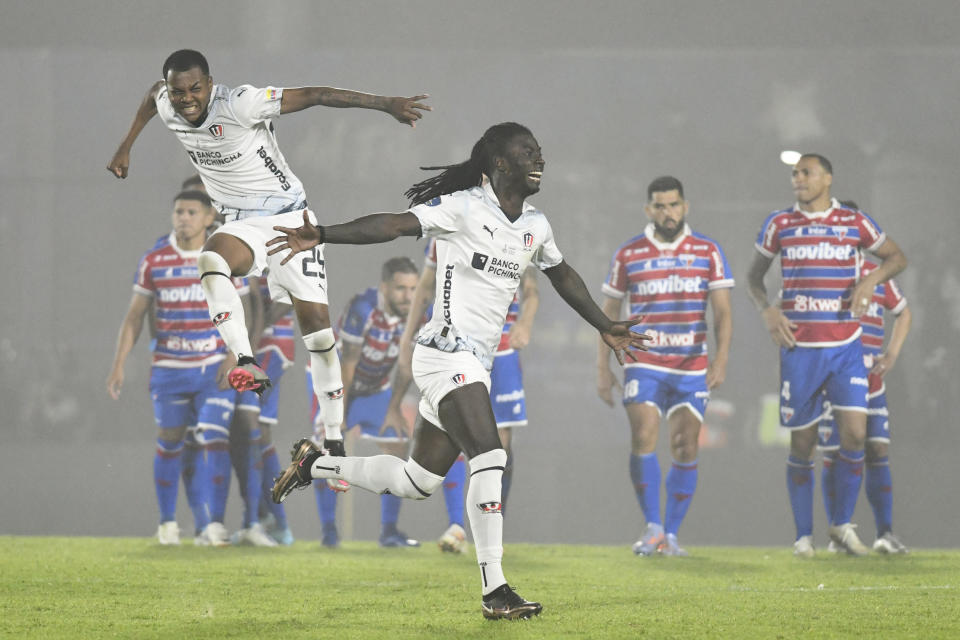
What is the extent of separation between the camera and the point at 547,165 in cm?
1091

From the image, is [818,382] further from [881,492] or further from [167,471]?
[167,471]

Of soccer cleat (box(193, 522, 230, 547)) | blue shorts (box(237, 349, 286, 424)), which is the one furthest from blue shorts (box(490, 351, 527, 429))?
soccer cleat (box(193, 522, 230, 547))

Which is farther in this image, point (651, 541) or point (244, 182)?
point (651, 541)

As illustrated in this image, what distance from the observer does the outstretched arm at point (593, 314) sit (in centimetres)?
508

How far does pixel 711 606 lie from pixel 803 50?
22.1ft

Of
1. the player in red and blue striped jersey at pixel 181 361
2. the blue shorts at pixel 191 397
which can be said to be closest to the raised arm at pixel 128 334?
the player in red and blue striped jersey at pixel 181 361

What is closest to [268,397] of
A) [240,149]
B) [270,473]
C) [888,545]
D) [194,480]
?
[270,473]

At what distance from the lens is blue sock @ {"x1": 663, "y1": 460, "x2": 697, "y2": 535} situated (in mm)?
8422

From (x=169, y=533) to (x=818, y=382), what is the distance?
4642mm

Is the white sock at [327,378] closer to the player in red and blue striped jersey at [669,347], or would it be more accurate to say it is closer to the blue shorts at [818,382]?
the player in red and blue striped jersey at [669,347]

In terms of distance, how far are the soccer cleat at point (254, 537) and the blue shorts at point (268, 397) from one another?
784mm

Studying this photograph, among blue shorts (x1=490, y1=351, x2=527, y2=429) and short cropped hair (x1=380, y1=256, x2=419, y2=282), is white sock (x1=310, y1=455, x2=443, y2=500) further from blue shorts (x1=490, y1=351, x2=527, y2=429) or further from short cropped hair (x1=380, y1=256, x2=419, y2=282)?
short cropped hair (x1=380, y1=256, x2=419, y2=282)

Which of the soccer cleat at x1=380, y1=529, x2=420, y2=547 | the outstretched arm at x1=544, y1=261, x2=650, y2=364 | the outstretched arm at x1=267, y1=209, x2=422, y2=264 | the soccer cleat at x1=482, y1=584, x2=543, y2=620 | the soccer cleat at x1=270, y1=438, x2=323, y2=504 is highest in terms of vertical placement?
the outstretched arm at x1=267, y1=209, x2=422, y2=264

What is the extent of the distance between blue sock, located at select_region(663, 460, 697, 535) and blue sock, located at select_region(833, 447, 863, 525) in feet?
3.25
